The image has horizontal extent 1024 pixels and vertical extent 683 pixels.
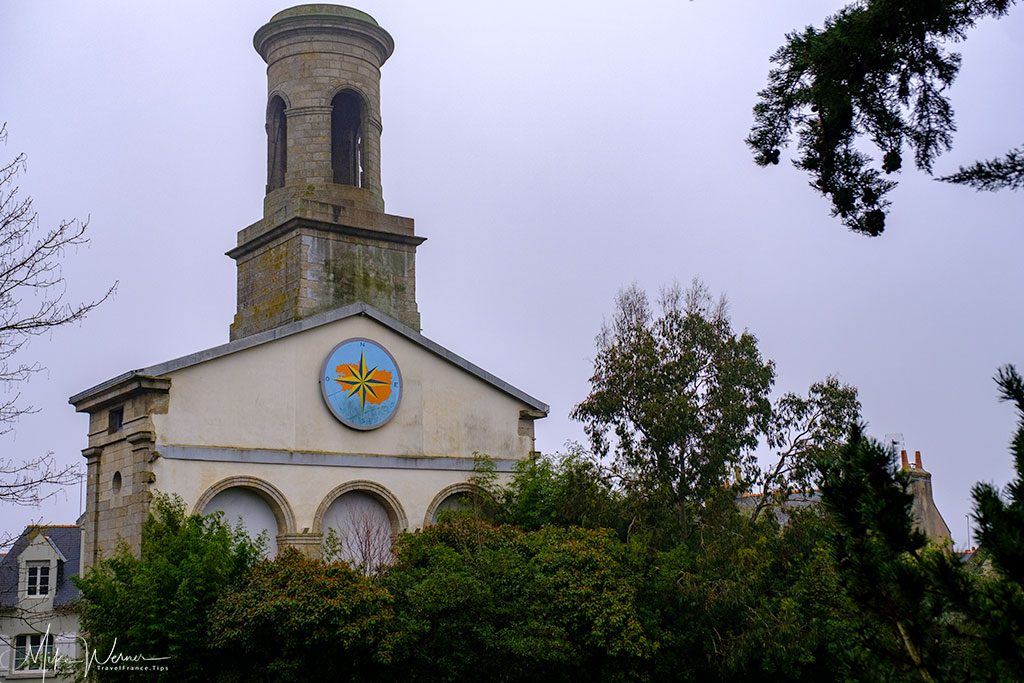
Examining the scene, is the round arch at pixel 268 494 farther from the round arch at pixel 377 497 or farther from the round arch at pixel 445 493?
the round arch at pixel 445 493

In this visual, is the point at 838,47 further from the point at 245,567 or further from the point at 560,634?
the point at 245,567

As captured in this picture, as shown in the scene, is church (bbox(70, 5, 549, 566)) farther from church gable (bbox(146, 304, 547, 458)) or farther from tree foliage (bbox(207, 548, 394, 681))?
tree foliage (bbox(207, 548, 394, 681))

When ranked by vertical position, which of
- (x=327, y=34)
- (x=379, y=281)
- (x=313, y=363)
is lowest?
(x=313, y=363)

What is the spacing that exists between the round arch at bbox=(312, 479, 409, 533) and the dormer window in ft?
60.4

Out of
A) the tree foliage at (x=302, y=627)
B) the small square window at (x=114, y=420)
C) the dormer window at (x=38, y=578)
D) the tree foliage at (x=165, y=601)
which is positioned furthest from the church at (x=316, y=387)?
the dormer window at (x=38, y=578)

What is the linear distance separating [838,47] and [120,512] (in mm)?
17239

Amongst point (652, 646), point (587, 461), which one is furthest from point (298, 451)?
point (652, 646)

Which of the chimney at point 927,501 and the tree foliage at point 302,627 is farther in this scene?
the chimney at point 927,501

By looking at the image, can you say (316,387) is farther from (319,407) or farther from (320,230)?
(320,230)

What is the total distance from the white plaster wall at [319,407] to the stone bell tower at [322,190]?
2.59 metres

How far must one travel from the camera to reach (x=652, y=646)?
18.9 metres

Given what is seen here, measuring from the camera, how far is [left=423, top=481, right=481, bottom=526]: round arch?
2345cm

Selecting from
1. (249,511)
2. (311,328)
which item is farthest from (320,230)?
(249,511)

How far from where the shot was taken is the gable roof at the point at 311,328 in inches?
813
